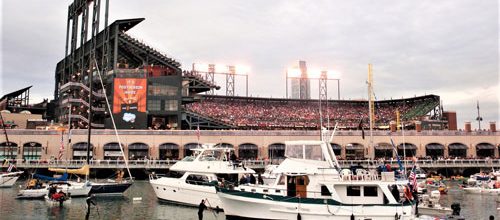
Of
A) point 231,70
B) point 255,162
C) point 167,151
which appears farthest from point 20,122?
point 255,162

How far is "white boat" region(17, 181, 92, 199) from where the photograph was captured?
40.1m

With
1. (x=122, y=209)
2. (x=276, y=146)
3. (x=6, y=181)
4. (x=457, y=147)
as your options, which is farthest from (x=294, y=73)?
(x=122, y=209)

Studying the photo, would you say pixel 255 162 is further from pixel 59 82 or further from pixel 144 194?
pixel 59 82

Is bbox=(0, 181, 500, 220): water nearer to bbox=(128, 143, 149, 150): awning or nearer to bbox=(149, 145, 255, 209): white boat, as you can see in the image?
bbox=(149, 145, 255, 209): white boat

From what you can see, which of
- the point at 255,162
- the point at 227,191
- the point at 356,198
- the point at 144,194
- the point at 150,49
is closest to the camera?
the point at 356,198

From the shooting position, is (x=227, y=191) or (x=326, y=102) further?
(x=326, y=102)

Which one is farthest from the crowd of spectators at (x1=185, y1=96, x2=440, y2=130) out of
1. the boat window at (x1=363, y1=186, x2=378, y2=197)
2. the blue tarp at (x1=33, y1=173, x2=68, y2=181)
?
the boat window at (x1=363, y1=186, x2=378, y2=197)

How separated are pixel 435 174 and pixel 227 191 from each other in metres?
50.2

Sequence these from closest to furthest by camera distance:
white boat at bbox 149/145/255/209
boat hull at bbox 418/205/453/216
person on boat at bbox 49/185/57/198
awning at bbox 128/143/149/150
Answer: boat hull at bbox 418/205/453/216
white boat at bbox 149/145/255/209
person on boat at bbox 49/185/57/198
awning at bbox 128/143/149/150

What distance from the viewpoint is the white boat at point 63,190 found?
40.1 meters

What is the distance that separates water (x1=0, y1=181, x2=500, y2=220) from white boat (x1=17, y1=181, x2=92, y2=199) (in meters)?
1.01

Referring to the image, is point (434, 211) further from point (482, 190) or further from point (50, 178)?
point (50, 178)

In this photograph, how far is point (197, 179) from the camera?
120 ft

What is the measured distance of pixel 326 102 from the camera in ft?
391
